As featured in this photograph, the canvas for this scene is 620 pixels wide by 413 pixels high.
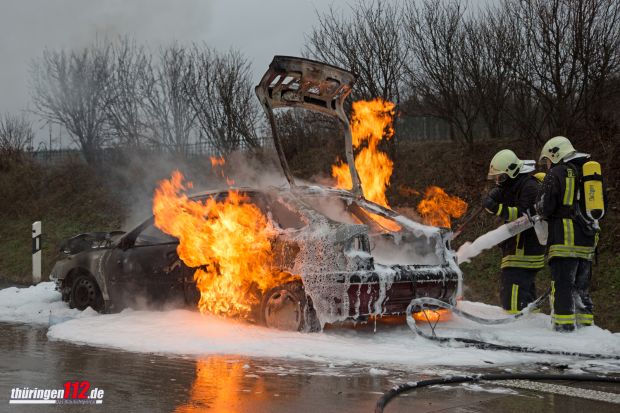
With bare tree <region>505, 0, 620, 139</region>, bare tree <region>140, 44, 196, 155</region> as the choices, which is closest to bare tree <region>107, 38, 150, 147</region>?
bare tree <region>140, 44, 196, 155</region>

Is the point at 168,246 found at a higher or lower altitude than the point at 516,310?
higher

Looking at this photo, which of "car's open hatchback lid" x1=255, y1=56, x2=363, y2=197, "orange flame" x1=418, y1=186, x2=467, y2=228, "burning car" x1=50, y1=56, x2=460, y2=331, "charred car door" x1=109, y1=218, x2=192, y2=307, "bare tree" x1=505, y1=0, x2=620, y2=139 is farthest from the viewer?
"bare tree" x1=505, y1=0, x2=620, y2=139

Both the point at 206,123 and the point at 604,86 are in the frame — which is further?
the point at 206,123

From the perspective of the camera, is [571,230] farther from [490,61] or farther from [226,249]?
[490,61]

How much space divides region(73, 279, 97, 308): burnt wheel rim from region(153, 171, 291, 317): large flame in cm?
A: 155

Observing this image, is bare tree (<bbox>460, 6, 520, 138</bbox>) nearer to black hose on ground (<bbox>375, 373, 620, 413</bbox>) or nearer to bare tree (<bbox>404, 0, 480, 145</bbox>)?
bare tree (<bbox>404, 0, 480, 145</bbox>)

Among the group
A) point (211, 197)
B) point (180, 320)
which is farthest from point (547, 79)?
point (180, 320)

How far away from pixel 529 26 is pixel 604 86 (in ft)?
5.81

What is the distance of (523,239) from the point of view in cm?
796

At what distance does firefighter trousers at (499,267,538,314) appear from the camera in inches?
312

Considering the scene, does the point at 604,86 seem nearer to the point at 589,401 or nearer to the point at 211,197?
the point at 211,197

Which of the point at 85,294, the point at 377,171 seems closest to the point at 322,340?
the point at 85,294

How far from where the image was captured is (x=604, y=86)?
41.0ft

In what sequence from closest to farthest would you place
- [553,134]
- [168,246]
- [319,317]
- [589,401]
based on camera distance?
[589,401]
[319,317]
[168,246]
[553,134]
